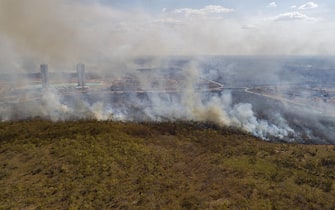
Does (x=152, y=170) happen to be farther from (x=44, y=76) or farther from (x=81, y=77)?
(x=81, y=77)

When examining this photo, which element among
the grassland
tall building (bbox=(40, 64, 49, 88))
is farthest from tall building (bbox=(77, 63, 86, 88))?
the grassland

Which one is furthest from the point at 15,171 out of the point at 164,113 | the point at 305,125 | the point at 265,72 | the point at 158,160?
the point at 265,72

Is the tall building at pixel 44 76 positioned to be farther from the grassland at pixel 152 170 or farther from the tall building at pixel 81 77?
the grassland at pixel 152 170

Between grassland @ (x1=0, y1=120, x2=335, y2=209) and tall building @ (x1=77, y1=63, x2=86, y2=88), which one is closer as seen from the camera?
grassland @ (x1=0, y1=120, x2=335, y2=209)

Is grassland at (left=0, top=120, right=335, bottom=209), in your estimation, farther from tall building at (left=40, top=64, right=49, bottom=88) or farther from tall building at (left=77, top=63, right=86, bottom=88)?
tall building at (left=77, top=63, right=86, bottom=88)

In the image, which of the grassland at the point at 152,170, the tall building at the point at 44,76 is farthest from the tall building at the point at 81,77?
the grassland at the point at 152,170

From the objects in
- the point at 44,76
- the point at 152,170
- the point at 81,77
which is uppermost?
the point at 44,76

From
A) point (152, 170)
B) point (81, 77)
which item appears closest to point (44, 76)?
point (81, 77)

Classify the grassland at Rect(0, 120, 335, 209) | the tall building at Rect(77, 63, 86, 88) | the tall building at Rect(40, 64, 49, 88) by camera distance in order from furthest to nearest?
1. the tall building at Rect(77, 63, 86, 88)
2. the tall building at Rect(40, 64, 49, 88)
3. the grassland at Rect(0, 120, 335, 209)
